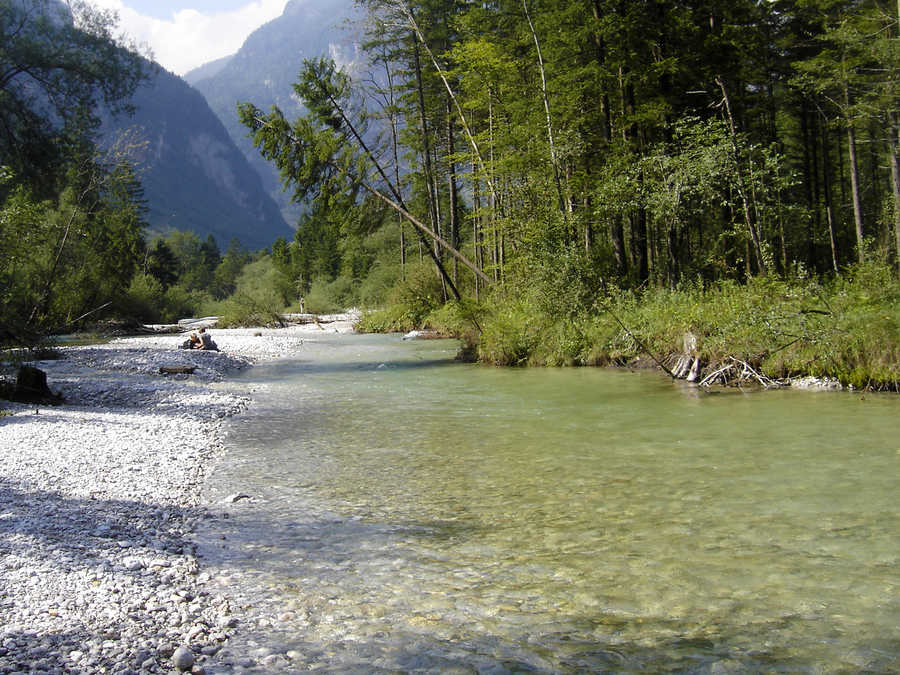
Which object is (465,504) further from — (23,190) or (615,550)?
(23,190)

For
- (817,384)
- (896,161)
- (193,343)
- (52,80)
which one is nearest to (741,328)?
(817,384)

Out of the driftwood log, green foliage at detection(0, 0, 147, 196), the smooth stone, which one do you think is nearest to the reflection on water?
the smooth stone

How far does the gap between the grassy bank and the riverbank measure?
8.64 meters

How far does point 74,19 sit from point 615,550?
1889 cm

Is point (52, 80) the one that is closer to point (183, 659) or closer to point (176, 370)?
point (176, 370)

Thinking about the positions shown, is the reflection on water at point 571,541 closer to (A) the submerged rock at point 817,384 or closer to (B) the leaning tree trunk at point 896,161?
(A) the submerged rock at point 817,384

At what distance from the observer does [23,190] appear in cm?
1581

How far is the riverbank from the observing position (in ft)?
11.1

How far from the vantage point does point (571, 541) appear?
5.08 m

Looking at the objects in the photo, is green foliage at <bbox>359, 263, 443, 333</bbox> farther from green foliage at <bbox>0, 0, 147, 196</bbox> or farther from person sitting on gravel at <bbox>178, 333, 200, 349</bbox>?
green foliage at <bbox>0, 0, 147, 196</bbox>

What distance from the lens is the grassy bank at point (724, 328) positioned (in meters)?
11.0

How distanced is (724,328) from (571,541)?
8.76 metres

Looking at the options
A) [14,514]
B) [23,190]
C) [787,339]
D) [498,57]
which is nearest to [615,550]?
[14,514]

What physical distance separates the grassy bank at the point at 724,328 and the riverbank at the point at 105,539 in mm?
8636
